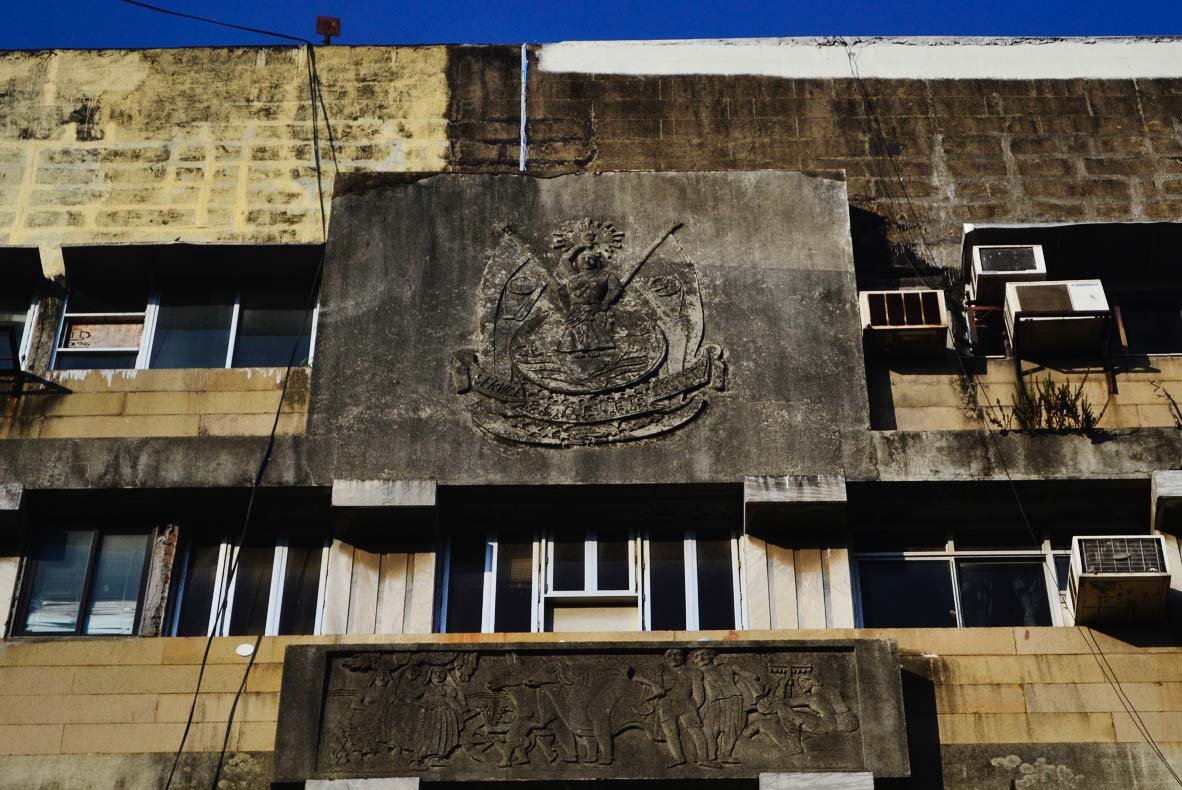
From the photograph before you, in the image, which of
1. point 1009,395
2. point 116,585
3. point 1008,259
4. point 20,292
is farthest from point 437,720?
point 1008,259

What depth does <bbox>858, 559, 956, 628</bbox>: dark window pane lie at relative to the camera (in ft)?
45.1

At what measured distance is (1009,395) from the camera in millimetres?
14367

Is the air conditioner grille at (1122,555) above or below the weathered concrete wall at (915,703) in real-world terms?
above

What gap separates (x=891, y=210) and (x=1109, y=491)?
3.82 m

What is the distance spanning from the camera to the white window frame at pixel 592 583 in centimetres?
1359

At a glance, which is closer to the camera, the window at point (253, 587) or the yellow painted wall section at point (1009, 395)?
the window at point (253, 587)

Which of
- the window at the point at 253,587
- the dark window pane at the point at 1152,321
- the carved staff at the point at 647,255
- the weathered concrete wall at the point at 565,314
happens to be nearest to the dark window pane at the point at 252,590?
the window at the point at 253,587

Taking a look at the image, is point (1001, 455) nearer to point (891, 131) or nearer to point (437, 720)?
point (891, 131)

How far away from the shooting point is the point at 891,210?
1631 cm

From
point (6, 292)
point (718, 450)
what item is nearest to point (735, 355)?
point (718, 450)

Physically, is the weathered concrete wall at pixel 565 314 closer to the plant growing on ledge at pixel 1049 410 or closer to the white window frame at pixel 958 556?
the white window frame at pixel 958 556

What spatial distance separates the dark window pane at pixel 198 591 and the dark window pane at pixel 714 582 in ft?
13.4

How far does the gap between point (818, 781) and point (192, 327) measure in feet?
23.9

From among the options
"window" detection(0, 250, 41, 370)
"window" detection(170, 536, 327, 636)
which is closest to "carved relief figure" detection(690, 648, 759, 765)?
"window" detection(170, 536, 327, 636)
